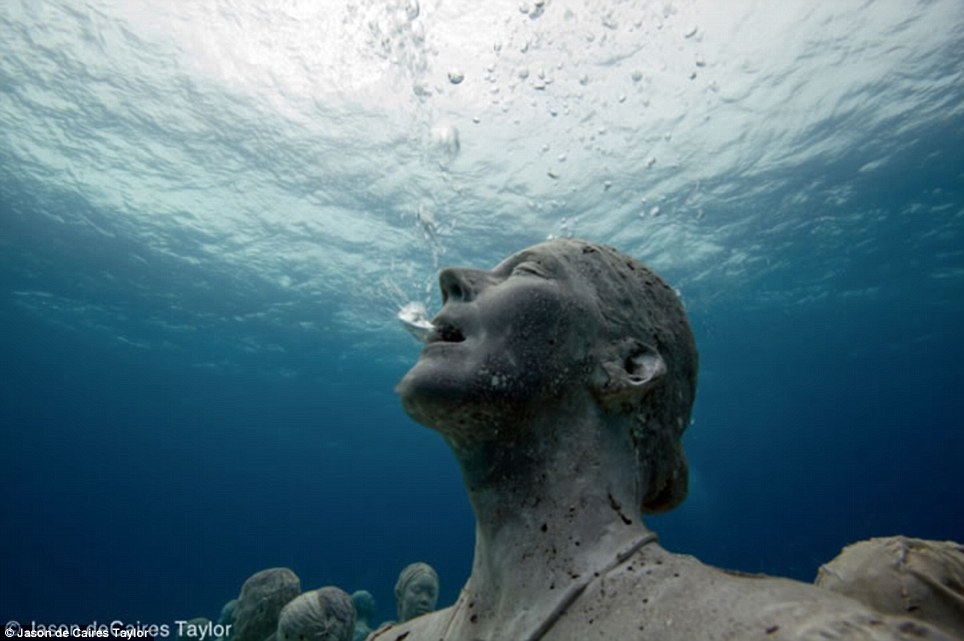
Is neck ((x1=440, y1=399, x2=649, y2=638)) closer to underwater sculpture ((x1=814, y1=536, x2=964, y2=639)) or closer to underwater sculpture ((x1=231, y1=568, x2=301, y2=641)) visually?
underwater sculpture ((x1=814, y1=536, x2=964, y2=639))

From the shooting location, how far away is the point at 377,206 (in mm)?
20891

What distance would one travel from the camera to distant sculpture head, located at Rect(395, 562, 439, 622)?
6.36m

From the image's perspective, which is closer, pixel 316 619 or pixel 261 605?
pixel 316 619

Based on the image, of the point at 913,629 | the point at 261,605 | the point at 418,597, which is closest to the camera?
the point at 913,629

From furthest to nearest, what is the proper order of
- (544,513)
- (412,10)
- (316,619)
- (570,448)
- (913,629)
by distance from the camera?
(412,10) → (316,619) → (570,448) → (544,513) → (913,629)

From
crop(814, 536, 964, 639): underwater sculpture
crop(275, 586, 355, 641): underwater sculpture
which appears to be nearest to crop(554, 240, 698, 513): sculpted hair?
crop(814, 536, 964, 639): underwater sculpture

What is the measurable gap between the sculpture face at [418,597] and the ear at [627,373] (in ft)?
17.5

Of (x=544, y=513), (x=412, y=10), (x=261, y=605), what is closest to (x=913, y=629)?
(x=544, y=513)

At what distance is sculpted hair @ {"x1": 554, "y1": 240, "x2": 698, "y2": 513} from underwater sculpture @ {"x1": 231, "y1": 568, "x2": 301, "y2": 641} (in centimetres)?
474

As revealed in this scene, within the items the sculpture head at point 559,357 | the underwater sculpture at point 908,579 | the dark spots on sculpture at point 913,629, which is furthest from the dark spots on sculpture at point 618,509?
the dark spots on sculpture at point 913,629

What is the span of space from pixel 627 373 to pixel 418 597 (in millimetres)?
5417

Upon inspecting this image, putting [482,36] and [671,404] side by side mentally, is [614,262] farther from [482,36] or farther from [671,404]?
[482,36]

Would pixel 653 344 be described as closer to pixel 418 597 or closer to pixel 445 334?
pixel 445 334

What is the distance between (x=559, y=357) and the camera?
6.81ft
